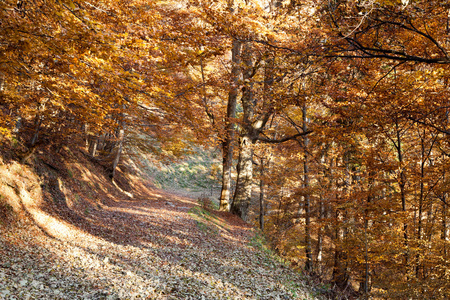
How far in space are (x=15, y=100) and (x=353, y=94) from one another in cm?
1008

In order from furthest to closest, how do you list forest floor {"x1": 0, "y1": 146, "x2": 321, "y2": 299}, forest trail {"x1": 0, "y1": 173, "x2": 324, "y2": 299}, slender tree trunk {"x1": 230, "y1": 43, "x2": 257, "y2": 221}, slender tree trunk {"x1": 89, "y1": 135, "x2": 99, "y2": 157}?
slender tree trunk {"x1": 89, "y1": 135, "x2": 99, "y2": 157} < slender tree trunk {"x1": 230, "y1": 43, "x2": 257, "y2": 221} < forest floor {"x1": 0, "y1": 146, "x2": 321, "y2": 299} < forest trail {"x1": 0, "y1": 173, "x2": 324, "y2": 299}

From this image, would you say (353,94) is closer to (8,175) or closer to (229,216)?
(229,216)

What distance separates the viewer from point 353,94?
9734mm

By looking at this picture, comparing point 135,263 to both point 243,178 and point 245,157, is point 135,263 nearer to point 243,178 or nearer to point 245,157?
point 243,178

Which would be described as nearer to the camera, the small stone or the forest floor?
the small stone

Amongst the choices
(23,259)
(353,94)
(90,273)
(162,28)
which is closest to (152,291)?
(90,273)

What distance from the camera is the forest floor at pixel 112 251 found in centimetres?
518

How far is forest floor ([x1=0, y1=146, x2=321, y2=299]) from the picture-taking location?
5.18m

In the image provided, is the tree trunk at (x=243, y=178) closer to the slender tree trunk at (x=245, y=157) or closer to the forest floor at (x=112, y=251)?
the slender tree trunk at (x=245, y=157)

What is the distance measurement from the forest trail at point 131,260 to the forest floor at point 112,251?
20 mm

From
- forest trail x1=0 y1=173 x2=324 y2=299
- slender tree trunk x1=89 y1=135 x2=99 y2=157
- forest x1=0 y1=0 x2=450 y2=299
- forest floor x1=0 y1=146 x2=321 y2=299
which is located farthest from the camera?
slender tree trunk x1=89 y1=135 x2=99 y2=157

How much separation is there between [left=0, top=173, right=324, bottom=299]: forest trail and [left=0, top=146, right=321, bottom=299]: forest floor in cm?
2

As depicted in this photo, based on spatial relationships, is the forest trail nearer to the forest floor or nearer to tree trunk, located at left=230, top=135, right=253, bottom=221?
the forest floor

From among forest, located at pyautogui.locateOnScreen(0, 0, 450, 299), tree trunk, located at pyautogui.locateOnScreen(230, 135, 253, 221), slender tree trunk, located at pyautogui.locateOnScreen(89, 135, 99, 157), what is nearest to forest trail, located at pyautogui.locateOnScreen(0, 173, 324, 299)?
forest, located at pyautogui.locateOnScreen(0, 0, 450, 299)
